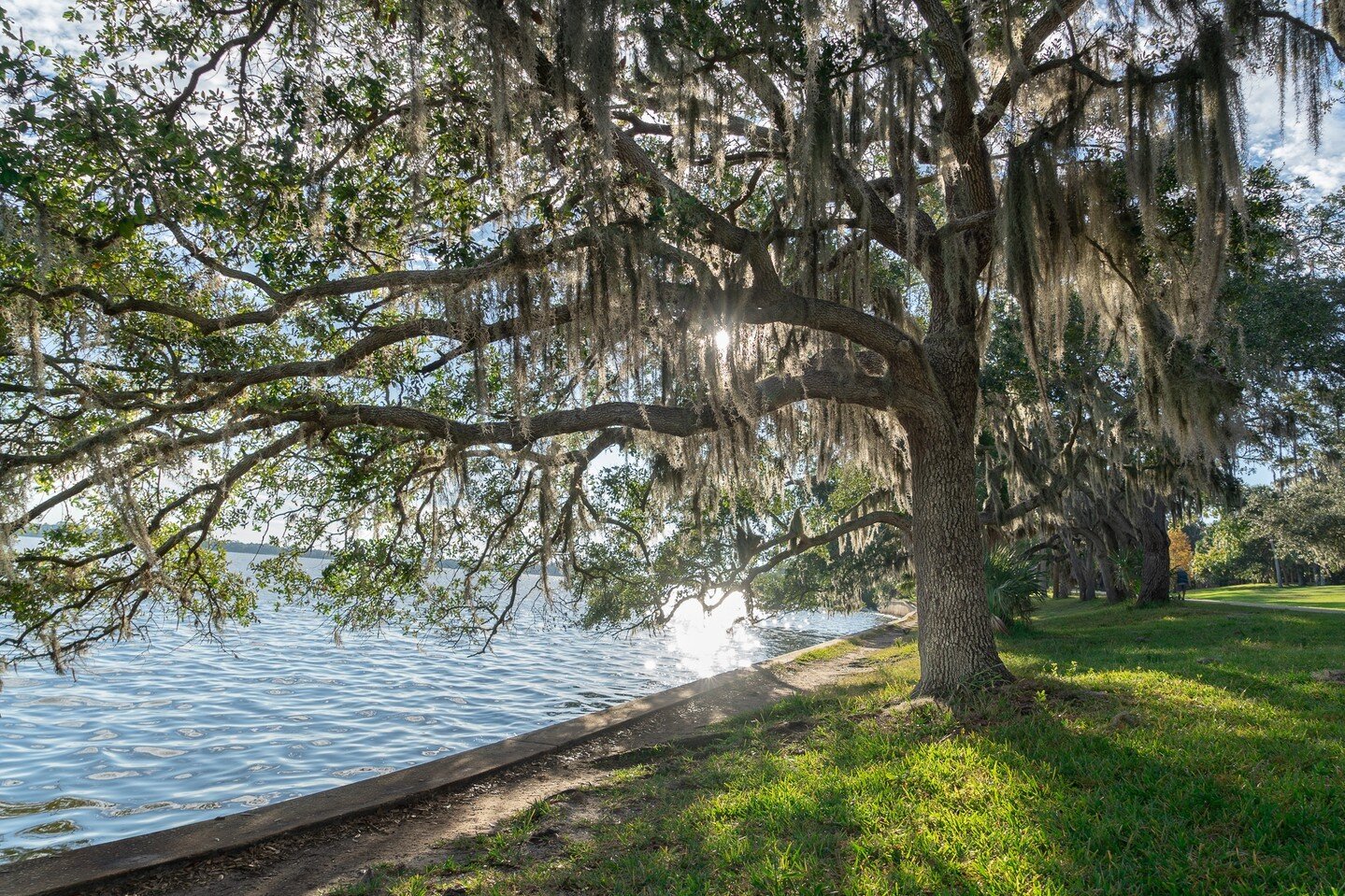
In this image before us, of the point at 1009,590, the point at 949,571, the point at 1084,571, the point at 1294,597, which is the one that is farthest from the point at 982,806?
the point at 1294,597

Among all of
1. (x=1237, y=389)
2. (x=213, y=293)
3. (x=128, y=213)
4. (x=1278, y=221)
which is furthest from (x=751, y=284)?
(x=1278, y=221)

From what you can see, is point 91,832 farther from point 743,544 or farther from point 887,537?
point 887,537

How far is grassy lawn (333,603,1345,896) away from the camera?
3.29 m

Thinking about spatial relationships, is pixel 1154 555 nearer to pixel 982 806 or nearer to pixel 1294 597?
pixel 1294 597

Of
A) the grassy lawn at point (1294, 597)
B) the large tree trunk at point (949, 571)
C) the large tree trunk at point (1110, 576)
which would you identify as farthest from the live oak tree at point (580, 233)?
the grassy lawn at point (1294, 597)

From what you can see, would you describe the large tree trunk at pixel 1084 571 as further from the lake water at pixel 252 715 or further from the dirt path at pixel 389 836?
the dirt path at pixel 389 836

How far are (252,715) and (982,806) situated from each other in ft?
33.6

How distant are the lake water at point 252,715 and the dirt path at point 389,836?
219cm

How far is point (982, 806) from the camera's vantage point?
3.97m

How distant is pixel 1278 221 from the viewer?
8.69 meters

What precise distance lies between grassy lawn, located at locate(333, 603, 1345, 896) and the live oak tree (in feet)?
4.20

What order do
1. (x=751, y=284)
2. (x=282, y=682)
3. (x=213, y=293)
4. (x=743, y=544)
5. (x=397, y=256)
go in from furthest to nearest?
1. (x=282, y=682)
2. (x=743, y=544)
3. (x=397, y=256)
4. (x=213, y=293)
5. (x=751, y=284)

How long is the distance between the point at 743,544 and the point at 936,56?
6.76 m

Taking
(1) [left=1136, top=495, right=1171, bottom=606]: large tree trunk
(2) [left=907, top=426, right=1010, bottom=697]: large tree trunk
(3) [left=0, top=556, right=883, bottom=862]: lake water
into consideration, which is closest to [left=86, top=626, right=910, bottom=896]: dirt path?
(3) [left=0, top=556, right=883, bottom=862]: lake water
